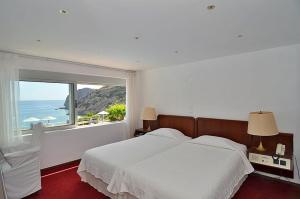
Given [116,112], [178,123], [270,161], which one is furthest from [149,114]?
[270,161]

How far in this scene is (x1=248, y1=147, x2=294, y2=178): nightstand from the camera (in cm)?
242

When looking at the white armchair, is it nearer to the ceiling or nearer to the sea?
the sea

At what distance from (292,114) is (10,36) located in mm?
4290

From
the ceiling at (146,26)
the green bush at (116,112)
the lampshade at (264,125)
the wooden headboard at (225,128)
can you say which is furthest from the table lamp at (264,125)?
the green bush at (116,112)

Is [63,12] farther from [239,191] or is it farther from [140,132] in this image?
[140,132]

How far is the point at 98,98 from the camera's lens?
4.71 meters

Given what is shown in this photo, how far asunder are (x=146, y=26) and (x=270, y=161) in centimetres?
262

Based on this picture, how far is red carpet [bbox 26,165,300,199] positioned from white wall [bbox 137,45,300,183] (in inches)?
24.3

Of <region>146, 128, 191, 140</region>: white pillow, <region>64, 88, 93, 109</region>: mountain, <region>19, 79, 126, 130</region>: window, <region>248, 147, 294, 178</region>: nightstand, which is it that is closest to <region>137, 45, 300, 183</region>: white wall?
<region>248, 147, 294, 178</region>: nightstand

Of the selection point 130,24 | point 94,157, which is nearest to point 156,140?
point 94,157

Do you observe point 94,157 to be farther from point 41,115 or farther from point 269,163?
point 269,163

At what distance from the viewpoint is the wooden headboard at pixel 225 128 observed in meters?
3.15

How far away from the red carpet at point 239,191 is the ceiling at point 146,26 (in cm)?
225

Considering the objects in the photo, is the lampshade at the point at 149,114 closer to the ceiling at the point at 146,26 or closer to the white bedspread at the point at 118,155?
the white bedspread at the point at 118,155
